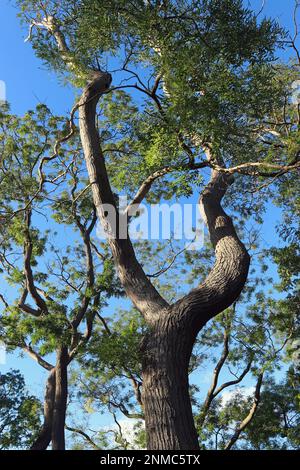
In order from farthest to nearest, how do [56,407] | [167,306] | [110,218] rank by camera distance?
[56,407], [110,218], [167,306]

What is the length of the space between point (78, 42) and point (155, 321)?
390 centimetres

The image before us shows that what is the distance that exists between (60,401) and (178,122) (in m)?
6.02

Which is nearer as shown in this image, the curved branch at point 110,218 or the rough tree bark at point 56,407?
the curved branch at point 110,218

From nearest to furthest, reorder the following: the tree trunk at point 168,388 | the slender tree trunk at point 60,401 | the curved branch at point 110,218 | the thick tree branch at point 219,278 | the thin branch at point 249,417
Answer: the tree trunk at point 168,388
the thick tree branch at point 219,278
the curved branch at point 110,218
the slender tree trunk at point 60,401
the thin branch at point 249,417

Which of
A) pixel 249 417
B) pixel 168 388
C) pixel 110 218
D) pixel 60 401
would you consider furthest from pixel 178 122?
pixel 249 417

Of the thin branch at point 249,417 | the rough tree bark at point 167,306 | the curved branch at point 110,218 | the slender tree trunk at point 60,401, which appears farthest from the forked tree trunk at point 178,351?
the thin branch at point 249,417

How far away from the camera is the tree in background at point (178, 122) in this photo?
4.00 meters

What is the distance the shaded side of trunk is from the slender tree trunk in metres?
0.17

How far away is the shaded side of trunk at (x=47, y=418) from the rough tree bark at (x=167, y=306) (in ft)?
16.7

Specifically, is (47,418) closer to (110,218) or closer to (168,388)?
(110,218)

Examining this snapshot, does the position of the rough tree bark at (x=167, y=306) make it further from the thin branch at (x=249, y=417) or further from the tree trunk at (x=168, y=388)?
the thin branch at (x=249, y=417)

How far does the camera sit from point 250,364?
37.9 feet

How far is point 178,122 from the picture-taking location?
4879 millimetres

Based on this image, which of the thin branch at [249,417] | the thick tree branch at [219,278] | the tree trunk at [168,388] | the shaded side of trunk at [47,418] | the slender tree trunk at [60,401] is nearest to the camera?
the tree trunk at [168,388]
